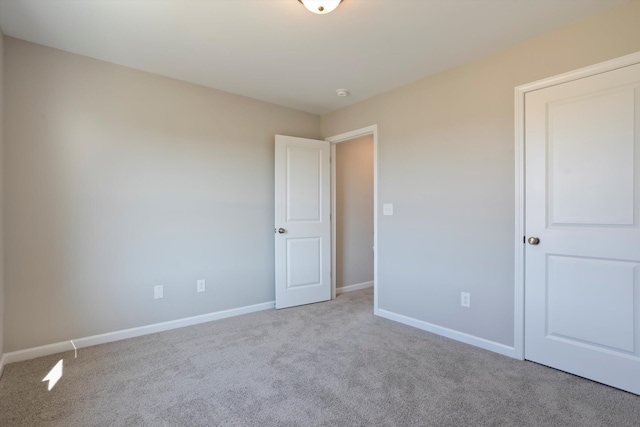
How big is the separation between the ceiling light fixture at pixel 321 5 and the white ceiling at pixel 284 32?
10 cm

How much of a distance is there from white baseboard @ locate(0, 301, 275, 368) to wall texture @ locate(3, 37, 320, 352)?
5cm

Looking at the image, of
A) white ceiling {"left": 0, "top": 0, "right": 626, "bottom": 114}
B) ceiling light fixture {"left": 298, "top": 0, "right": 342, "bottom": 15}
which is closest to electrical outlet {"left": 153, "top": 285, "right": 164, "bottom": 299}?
white ceiling {"left": 0, "top": 0, "right": 626, "bottom": 114}

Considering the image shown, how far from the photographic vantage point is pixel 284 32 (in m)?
2.29

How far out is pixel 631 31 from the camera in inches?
76.1

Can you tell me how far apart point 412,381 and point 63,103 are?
3.32 m

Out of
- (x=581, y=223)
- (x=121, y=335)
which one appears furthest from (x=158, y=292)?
(x=581, y=223)

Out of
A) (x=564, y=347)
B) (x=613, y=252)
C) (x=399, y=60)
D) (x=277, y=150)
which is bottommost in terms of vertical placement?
(x=564, y=347)

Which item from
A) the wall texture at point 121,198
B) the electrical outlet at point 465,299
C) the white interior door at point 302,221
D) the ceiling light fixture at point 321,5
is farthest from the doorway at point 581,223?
the wall texture at point 121,198

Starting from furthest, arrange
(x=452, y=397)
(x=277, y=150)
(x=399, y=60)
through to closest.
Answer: (x=277, y=150), (x=399, y=60), (x=452, y=397)

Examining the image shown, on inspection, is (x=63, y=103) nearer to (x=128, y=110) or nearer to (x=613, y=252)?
(x=128, y=110)

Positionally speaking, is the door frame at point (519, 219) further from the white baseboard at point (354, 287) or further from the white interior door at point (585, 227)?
the white baseboard at point (354, 287)

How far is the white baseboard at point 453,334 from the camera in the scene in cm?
249

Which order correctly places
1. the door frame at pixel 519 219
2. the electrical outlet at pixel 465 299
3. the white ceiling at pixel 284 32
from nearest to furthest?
the white ceiling at pixel 284 32
the door frame at pixel 519 219
the electrical outlet at pixel 465 299

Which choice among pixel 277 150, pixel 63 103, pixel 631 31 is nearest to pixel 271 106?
pixel 277 150
